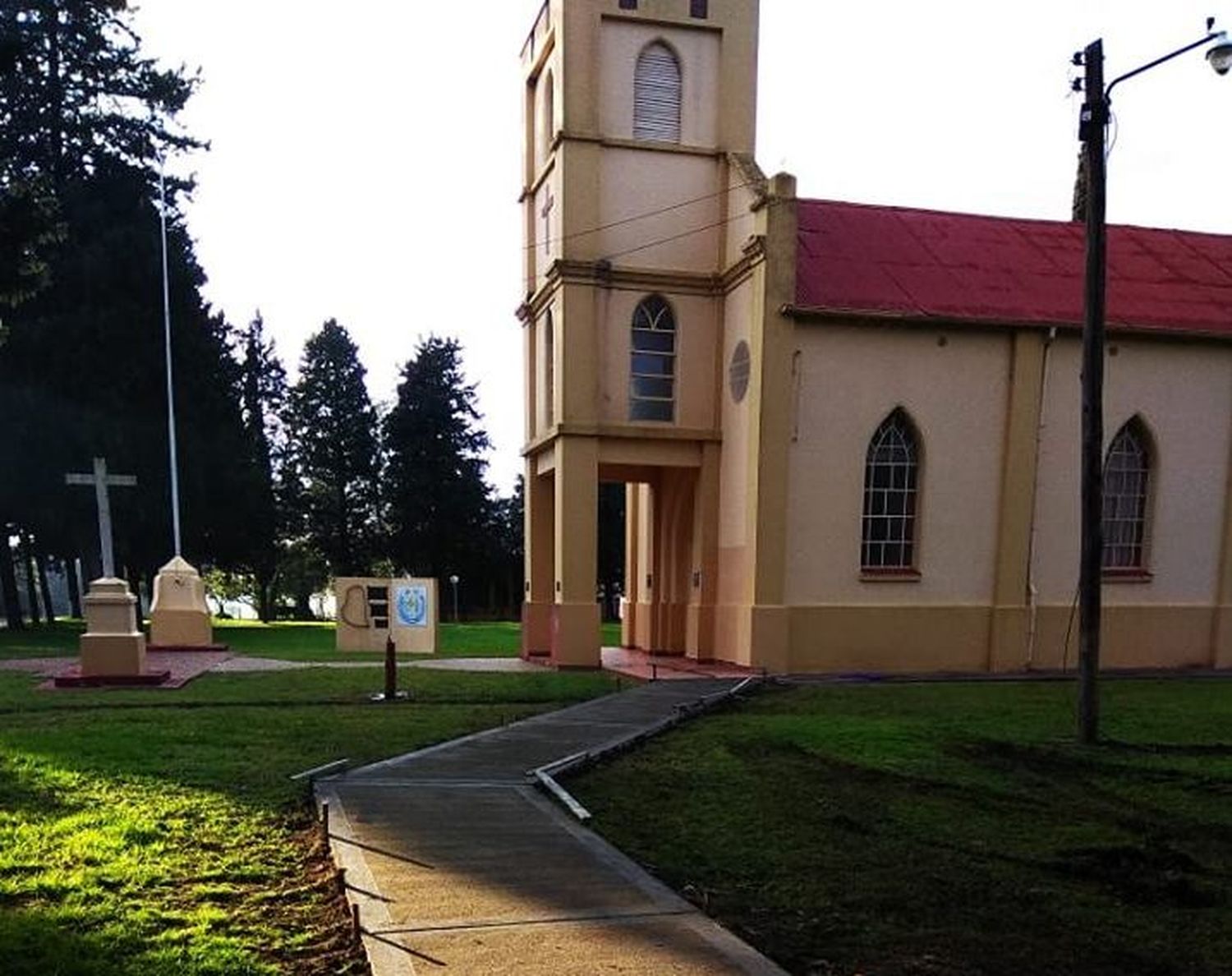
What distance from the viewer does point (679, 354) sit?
19016mm

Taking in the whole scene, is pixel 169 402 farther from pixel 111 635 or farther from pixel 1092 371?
pixel 1092 371

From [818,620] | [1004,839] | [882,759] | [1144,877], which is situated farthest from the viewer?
[818,620]

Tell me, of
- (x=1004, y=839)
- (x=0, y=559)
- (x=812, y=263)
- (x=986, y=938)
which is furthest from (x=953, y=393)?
(x=0, y=559)

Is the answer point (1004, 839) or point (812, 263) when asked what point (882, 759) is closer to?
point (1004, 839)

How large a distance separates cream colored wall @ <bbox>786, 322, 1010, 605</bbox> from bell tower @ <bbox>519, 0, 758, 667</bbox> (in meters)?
2.09

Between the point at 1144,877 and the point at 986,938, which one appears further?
the point at 1144,877

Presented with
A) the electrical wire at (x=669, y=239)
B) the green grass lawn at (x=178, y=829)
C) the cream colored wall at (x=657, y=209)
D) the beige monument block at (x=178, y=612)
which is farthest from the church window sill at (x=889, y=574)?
the beige monument block at (x=178, y=612)

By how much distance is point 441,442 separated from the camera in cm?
5312

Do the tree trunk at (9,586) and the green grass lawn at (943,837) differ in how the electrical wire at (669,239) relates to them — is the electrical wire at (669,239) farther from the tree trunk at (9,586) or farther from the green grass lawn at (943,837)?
the tree trunk at (9,586)

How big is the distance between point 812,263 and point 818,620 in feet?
21.7

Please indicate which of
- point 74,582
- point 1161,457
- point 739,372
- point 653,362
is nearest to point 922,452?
point 739,372

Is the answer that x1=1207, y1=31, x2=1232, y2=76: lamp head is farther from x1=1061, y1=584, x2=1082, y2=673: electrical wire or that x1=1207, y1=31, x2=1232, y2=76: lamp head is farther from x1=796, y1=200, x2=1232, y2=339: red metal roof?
x1=1061, y1=584, x2=1082, y2=673: electrical wire

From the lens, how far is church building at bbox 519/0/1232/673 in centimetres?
1755

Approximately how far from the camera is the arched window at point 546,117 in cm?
1964
